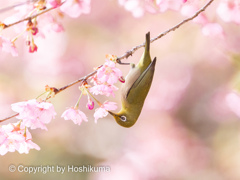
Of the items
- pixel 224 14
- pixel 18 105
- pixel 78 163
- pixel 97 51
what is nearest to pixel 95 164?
pixel 78 163

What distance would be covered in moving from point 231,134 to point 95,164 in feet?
4.13

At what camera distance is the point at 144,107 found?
11.6ft

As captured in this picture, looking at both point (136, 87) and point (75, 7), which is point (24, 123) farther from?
point (75, 7)

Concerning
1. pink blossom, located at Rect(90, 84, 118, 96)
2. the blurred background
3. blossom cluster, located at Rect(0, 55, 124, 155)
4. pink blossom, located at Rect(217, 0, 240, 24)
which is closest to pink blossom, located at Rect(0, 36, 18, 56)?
blossom cluster, located at Rect(0, 55, 124, 155)

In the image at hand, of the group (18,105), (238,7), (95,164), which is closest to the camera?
(18,105)

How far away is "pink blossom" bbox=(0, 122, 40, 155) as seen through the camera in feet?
3.75

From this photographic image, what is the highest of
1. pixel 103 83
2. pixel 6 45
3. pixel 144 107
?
pixel 144 107

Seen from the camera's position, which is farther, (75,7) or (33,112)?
(75,7)

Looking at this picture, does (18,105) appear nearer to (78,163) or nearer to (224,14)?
(224,14)

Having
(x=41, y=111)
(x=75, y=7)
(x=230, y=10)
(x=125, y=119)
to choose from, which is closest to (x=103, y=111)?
(x=125, y=119)

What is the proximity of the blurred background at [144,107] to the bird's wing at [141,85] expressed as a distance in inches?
89.8

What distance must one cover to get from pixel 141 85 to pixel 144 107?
2.44m

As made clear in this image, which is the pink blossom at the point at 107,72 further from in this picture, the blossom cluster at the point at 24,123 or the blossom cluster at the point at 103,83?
the blossom cluster at the point at 24,123

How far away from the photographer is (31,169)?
11.7 ft
